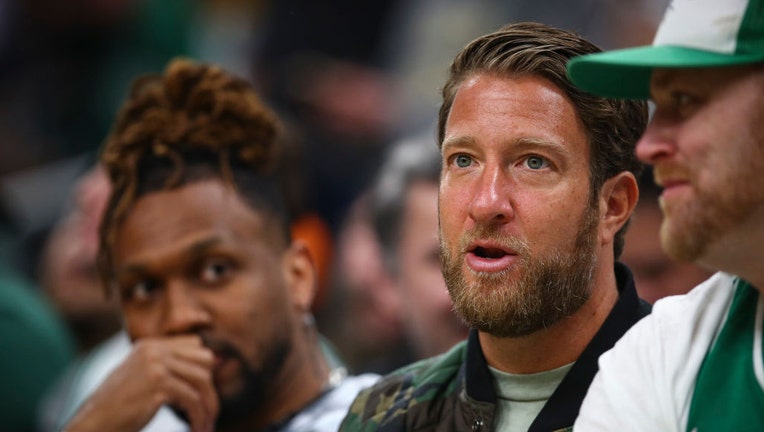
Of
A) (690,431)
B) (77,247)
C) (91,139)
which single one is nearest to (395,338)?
(77,247)

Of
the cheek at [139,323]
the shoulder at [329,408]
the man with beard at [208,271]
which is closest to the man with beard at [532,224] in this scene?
the shoulder at [329,408]

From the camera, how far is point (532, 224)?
2.76m

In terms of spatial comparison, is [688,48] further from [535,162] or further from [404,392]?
[404,392]

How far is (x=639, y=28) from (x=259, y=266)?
219 cm

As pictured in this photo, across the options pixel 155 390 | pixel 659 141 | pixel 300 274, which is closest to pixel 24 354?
pixel 155 390

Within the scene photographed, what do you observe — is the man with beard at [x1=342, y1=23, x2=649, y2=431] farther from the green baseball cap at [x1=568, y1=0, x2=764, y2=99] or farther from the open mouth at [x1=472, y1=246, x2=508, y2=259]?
the green baseball cap at [x1=568, y1=0, x2=764, y2=99]

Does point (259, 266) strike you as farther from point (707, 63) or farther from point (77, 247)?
point (77, 247)

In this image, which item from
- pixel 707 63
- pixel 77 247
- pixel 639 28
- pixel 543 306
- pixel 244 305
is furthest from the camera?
pixel 77 247

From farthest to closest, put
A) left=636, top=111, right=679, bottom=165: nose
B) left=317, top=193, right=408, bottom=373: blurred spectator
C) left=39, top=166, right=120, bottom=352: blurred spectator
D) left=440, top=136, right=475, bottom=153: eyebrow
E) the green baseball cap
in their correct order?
left=39, top=166, right=120, bottom=352: blurred spectator, left=317, top=193, right=408, bottom=373: blurred spectator, left=440, top=136, right=475, bottom=153: eyebrow, left=636, top=111, right=679, bottom=165: nose, the green baseball cap

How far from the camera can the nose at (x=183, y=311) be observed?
386cm

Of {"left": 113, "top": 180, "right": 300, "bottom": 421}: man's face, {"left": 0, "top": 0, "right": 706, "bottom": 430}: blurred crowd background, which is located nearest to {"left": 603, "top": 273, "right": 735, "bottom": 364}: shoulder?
{"left": 113, "top": 180, "right": 300, "bottom": 421}: man's face

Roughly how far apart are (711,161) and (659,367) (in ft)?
1.37

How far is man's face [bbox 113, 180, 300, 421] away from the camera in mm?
3855

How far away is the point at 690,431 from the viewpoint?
240 centimetres
